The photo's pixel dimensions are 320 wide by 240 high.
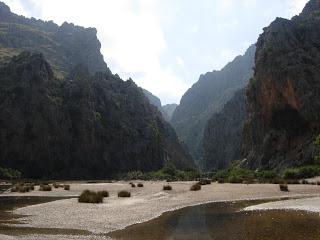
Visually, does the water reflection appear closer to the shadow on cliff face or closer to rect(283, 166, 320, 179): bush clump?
rect(283, 166, 320, 179): bush clump

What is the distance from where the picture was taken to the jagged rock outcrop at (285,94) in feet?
280

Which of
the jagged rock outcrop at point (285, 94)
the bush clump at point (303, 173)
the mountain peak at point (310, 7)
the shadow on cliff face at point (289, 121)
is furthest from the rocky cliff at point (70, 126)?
the bush clump at point (303, 173)

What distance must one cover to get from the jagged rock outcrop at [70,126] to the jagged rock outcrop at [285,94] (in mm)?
50505

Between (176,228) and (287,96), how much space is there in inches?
3145

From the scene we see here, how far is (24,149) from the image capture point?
128 m

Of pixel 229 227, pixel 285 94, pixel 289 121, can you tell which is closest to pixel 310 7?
pixel 285 94

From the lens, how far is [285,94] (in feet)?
310

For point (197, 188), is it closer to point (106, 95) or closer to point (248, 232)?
point (248, 232)

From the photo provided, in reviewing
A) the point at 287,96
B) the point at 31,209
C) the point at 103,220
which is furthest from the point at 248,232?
the point at 287,96

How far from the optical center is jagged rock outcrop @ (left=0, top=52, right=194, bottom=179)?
128875 millimetres

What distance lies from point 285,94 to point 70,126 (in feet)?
225

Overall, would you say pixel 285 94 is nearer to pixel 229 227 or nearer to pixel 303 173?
pixel 303 173

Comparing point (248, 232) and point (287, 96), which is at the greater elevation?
point (287, 96)

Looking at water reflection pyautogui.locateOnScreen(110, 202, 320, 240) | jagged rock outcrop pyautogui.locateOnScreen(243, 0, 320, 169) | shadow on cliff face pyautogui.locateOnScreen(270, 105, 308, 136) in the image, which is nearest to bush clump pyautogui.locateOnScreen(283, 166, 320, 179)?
jagged rock outcrop pyautogui.locateOnScreen(243, 0, 320, 169)
